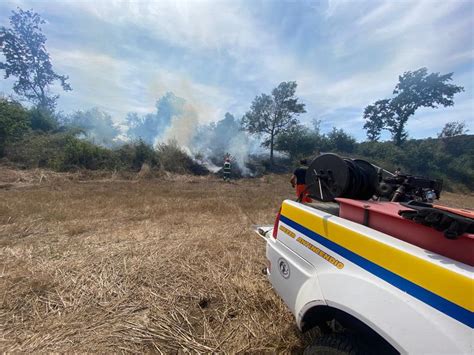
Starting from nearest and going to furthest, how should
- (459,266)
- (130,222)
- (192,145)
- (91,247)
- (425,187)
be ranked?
(459,266)
(425,187)
(91,247)
(130,222)
(192,145)

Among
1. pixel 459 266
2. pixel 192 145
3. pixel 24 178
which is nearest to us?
pixel 459 266

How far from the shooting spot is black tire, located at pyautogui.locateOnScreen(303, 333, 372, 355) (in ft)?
3.68

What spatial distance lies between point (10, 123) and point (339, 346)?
750 inches

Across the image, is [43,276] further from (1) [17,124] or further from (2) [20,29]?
(2) [20,29]

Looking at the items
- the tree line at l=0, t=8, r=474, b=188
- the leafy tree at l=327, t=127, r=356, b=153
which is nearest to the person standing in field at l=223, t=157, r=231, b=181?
the tree line at l=0, t=8, r=474, b=188

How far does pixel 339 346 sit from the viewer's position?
1.16m

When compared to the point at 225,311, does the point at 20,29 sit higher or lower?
higher

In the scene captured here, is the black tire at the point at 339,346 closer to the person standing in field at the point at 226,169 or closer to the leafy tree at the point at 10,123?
the person standing in field at the point at 226,169

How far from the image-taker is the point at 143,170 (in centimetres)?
1333

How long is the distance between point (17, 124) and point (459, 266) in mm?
19825

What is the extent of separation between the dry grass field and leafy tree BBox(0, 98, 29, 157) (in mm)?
11615

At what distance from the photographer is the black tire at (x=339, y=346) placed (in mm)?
1123

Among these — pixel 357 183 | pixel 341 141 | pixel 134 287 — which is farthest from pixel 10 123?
pixel 341 141

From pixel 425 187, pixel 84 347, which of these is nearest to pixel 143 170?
pixel 84 347
